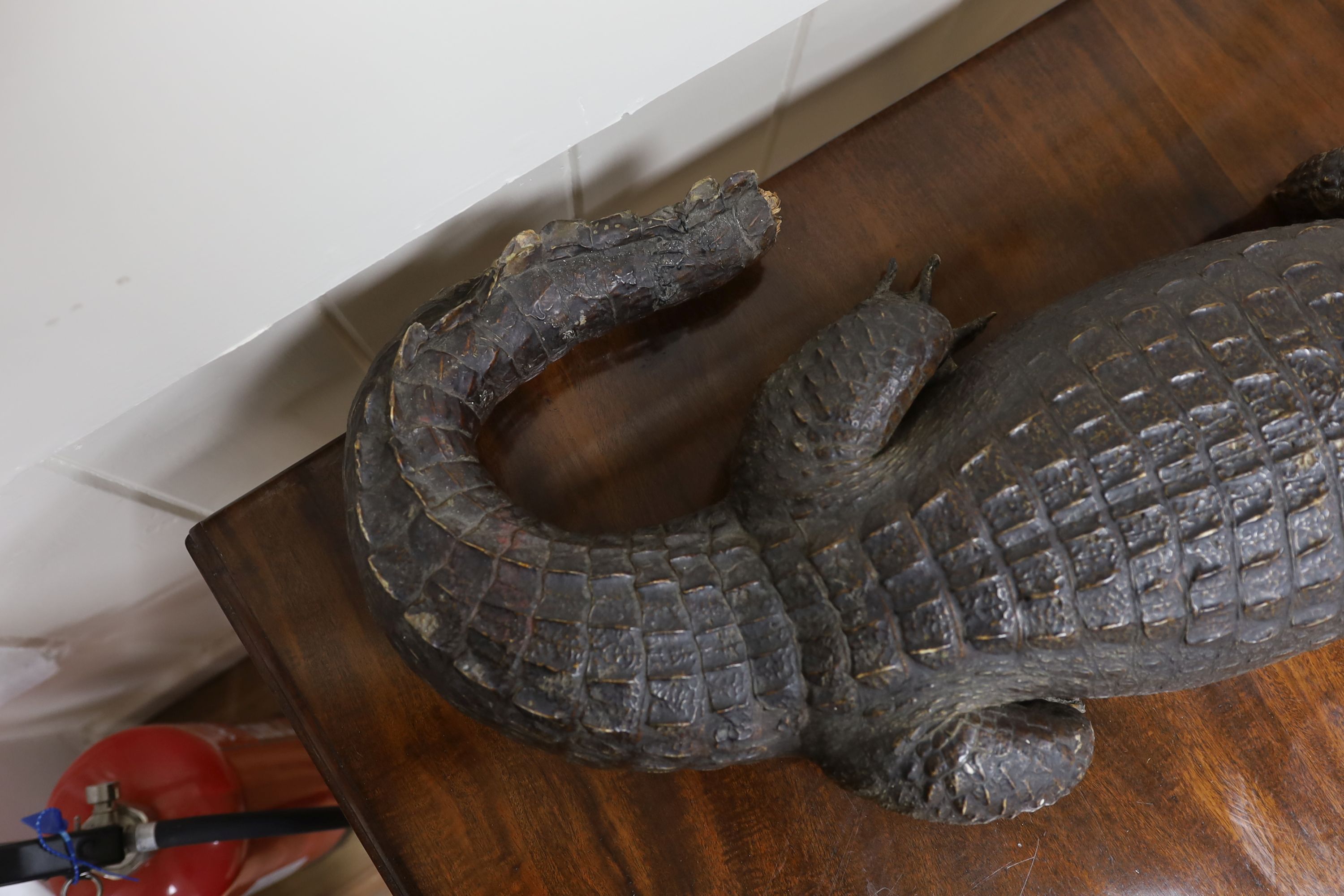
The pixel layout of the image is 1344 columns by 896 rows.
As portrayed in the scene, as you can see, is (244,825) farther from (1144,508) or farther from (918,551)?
(1144,508)

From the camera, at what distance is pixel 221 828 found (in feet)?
3.36

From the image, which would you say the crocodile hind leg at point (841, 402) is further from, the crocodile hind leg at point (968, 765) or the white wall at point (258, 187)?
the white wall at point (258, 187)

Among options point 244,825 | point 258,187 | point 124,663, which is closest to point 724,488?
point 258,187

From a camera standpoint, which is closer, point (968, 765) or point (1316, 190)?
point (968, 765)

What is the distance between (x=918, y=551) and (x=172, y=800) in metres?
1.03

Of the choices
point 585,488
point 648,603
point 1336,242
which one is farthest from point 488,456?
point 1336,242

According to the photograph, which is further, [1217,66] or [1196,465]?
[1217,66]

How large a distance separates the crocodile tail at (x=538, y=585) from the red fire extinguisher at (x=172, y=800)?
57 centimetres

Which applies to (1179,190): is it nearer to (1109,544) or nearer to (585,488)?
(1109,544)

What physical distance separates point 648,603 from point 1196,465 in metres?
0.51

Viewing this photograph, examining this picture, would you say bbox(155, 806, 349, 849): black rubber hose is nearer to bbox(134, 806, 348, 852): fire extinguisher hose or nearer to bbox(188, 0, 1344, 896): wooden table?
bbox(134, 806, 348, 852): fire extinguisher hose

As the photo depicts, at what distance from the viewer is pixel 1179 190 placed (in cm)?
109

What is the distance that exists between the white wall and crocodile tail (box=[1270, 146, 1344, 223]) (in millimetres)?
525

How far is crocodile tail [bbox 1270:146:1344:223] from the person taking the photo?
38.6 inches
